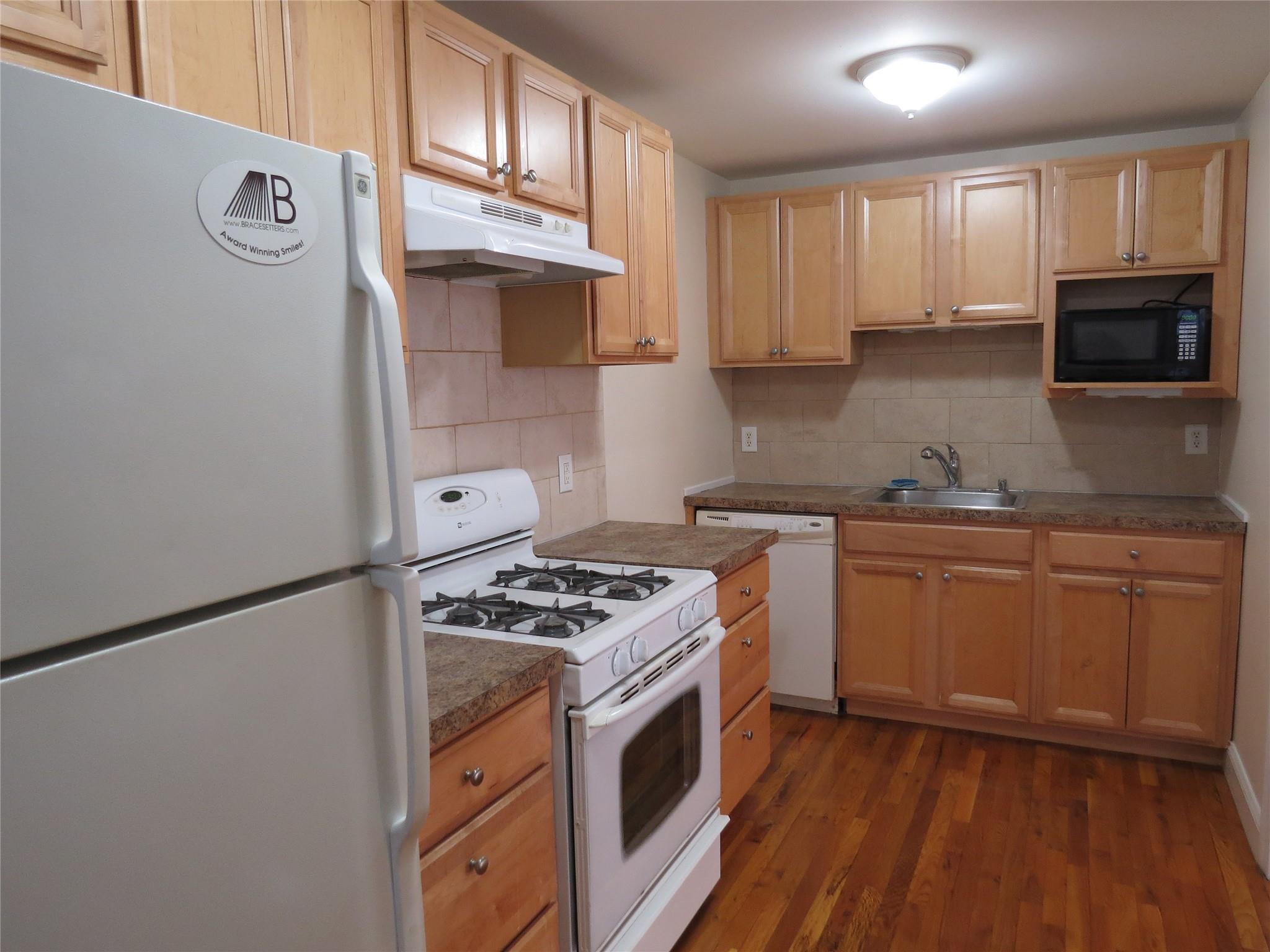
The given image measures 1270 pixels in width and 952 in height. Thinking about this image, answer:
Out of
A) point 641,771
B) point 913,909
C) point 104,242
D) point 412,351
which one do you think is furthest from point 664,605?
point 104,242

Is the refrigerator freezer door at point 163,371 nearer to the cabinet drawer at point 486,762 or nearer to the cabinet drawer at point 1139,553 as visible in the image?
the cabinet drawer at point 486,762

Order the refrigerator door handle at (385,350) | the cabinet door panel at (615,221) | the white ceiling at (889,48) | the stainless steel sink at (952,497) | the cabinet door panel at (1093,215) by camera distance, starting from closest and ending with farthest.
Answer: the refrigerator door handle at (385,350), the white ceiling at (889,48), the cabinet door panel at (615,221), the cabinet door panel at (1093,215), the stainless steel sink at (952,497)

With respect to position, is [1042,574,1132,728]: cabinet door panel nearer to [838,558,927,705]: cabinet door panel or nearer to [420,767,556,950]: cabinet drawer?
[838,558,927,705]: cabinet door panel

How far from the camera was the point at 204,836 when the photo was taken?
0.85m

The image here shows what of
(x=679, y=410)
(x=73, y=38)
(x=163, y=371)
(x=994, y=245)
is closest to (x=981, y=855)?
(x=679, y=410)

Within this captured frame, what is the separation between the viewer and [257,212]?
880mm

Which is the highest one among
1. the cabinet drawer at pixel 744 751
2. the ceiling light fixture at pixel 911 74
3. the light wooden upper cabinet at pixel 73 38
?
the ceiling light fixture at pixel 911 74

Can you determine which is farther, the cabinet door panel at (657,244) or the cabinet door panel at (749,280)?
the cabinet door panel at (749,280)

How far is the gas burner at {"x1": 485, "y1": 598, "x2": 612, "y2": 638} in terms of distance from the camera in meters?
1.77

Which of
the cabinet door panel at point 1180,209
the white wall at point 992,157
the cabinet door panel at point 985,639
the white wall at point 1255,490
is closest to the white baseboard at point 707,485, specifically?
the cabinet door panel at point 985,639

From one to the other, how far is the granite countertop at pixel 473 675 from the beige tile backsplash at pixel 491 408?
27.7 inches

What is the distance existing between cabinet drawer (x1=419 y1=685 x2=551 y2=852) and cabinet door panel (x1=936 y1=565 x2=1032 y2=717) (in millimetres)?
2191

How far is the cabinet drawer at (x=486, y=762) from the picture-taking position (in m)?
1.36

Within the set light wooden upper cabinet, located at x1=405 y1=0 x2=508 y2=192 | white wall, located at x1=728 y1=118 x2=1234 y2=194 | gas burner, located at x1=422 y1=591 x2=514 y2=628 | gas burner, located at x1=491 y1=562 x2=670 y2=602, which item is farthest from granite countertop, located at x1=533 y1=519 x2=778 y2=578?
white wall, located at x1=728 y1=118 x2=1234 y2=194
